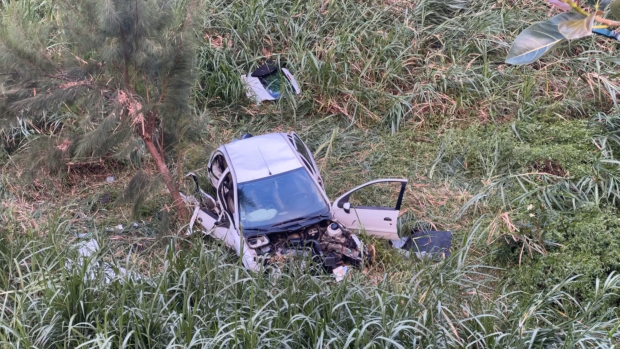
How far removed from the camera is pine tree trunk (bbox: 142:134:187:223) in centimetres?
523

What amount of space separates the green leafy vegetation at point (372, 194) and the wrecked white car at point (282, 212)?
0.23 m

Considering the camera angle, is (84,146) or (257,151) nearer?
(84,146)

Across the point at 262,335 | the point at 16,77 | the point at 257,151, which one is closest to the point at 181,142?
the point at 257,151

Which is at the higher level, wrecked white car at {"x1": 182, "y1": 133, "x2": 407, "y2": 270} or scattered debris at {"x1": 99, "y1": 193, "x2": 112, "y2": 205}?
wrecked white car at {"x1": 182, "y1": 133, "x2": 407, "y2": 270}

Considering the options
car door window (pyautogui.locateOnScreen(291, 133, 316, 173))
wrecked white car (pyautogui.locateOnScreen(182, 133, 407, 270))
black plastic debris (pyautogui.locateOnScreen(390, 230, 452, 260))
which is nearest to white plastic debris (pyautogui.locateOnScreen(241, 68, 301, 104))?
car door window (pyautogui.locateOnScreen(291, 133, 316, 173))

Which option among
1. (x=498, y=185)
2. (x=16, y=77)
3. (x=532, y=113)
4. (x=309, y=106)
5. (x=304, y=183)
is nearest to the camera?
(x=16, y=77)

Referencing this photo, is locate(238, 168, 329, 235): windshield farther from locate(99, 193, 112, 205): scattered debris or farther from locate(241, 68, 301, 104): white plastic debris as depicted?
locate(241, 68, 301, 104): white plastic debris

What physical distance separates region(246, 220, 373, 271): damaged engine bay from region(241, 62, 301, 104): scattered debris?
3.15 meters

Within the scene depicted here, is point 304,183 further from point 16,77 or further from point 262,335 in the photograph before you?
point 16,77

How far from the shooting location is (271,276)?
4.28 metres

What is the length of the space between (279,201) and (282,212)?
0.12 m

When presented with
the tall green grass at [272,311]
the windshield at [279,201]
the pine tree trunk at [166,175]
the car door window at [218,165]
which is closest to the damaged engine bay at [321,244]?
the windshield at [279,201]

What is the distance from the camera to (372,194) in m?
6.45

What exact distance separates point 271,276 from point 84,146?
5.93 ft
